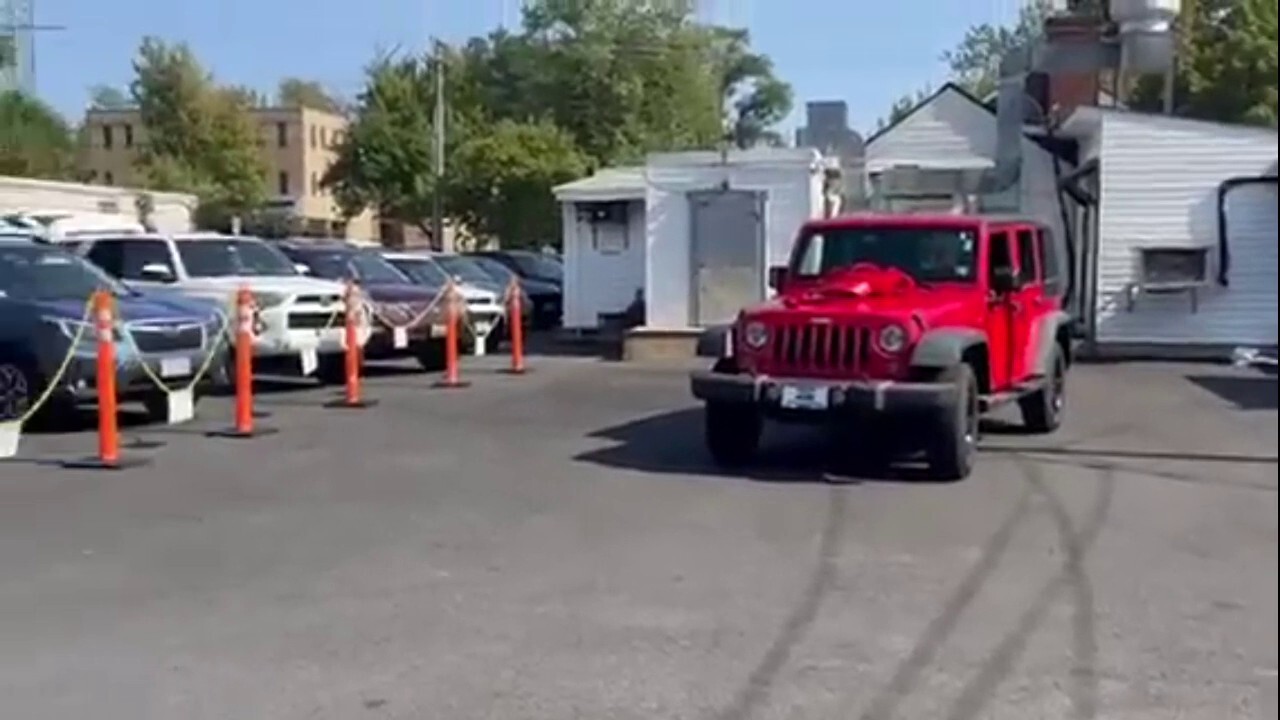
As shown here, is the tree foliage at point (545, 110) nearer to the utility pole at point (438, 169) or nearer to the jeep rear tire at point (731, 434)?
the utility pole at point (438, 169)

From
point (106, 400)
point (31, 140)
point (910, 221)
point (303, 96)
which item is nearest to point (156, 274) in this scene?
point (106, 400)

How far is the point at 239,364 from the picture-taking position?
14.3m

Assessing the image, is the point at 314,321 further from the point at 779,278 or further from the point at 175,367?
the point at 779,278

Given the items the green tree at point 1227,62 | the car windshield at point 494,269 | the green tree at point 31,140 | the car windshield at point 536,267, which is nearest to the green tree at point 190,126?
the green tree at point 31,140

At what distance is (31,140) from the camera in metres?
58.1

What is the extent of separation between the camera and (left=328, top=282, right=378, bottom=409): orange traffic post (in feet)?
54.7

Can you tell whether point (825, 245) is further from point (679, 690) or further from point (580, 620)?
point (679, 690)

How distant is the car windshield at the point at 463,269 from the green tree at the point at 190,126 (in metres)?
38.6

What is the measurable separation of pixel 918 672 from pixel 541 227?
1656 inches

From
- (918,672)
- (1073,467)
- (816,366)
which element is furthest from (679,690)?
(1073,467)

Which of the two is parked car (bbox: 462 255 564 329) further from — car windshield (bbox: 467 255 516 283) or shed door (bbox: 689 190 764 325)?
shed door (bbox: 689 190 764 325)

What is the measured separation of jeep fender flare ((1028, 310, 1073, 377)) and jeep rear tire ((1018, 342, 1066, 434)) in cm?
8

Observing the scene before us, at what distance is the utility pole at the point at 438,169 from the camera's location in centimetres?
4803

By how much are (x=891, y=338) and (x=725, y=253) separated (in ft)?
40.7
